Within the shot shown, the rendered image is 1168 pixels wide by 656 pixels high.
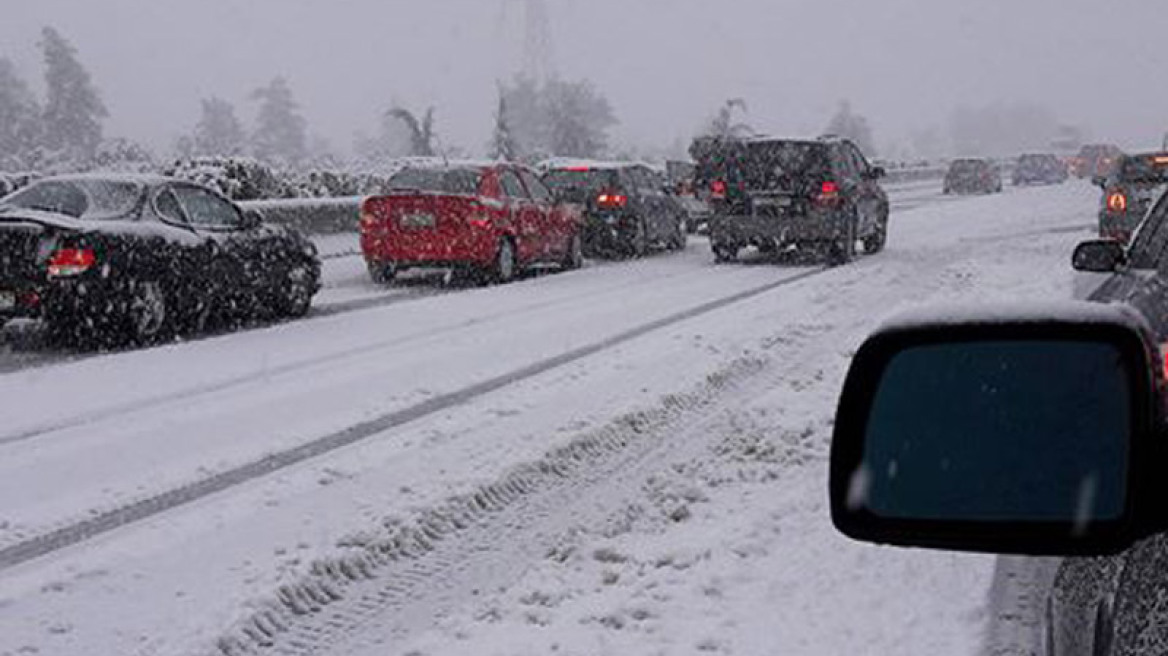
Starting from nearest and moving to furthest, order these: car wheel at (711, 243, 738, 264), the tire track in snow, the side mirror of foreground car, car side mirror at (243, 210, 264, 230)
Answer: the side mirror of foreground car < the tire track in snow < car side mirror at (243, 210, 264, 230) < car wheel at (711, 243, 738, 264)

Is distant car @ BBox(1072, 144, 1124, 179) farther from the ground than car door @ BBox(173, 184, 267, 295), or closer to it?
closer to it

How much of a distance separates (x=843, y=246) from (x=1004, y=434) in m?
17.0

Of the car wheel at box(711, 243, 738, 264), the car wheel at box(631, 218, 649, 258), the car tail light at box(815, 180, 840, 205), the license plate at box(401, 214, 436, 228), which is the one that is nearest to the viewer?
the license plate at box(401, 214, 436, 228)

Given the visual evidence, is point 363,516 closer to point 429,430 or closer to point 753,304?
point 429,430

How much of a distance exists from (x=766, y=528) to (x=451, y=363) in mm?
4733

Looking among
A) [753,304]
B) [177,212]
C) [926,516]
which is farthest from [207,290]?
[926,516]

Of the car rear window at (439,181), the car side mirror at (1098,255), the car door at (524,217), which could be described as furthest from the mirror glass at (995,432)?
the car door at (524,217)

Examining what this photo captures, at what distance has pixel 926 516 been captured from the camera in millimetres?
1506

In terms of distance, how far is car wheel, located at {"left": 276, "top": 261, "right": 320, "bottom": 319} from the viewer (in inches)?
504

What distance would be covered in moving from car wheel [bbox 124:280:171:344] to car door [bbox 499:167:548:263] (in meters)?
6.22

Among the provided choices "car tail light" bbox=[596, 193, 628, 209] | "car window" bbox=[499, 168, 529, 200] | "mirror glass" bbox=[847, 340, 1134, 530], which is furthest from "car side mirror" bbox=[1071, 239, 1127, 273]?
"car tail light" bbox=[596, 193, 628, 209]

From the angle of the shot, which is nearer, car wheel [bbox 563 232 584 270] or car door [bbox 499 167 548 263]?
car door [bbox 499 167 548 263]

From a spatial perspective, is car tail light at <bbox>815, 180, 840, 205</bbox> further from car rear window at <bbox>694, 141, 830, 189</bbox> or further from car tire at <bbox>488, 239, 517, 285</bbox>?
car tire at <bbox>488, 239, 517, 285</bbox>

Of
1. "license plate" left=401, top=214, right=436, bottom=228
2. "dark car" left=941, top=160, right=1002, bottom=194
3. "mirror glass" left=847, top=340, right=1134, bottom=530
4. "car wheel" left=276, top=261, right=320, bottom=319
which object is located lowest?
"dark car" left=941, top=160, right=1002, bottom=194
